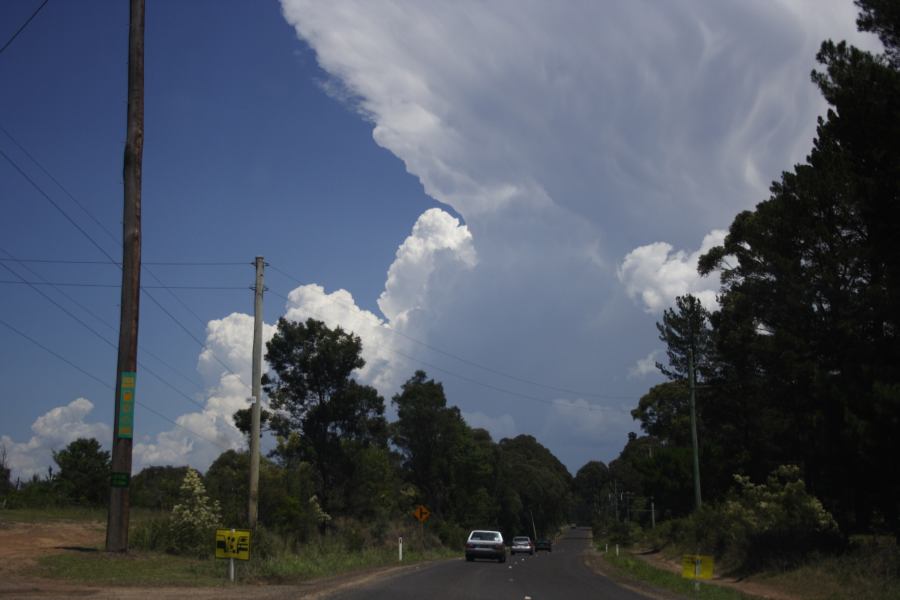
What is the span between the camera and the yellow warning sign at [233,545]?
21078mm

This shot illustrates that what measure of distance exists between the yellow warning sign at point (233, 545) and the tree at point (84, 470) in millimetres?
37948

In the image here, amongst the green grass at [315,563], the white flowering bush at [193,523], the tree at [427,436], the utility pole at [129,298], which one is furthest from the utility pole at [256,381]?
the tree at [427,436]

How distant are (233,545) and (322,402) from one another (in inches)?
1298

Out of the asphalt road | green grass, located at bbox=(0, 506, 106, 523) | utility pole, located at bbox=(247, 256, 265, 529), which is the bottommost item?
the asphalt road

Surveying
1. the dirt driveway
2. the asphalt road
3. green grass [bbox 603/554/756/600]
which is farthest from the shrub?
the dirt driveway

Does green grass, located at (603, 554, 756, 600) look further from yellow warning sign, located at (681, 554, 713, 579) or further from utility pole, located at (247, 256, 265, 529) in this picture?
utility pole, located at (247, 256, 265, 529)

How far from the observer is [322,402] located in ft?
177

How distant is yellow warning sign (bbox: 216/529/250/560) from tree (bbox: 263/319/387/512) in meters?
31.9

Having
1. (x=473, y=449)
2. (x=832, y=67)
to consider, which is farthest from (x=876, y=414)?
(x=473, y=449)

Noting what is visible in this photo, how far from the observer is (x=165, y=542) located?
26250 mm

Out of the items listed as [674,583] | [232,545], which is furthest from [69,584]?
[674,583]

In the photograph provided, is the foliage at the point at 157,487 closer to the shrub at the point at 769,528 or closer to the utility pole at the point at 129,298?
the utility pole at the point at 129,298

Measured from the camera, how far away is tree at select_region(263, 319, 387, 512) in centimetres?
5334

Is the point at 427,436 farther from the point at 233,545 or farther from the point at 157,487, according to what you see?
the point at 233,545
